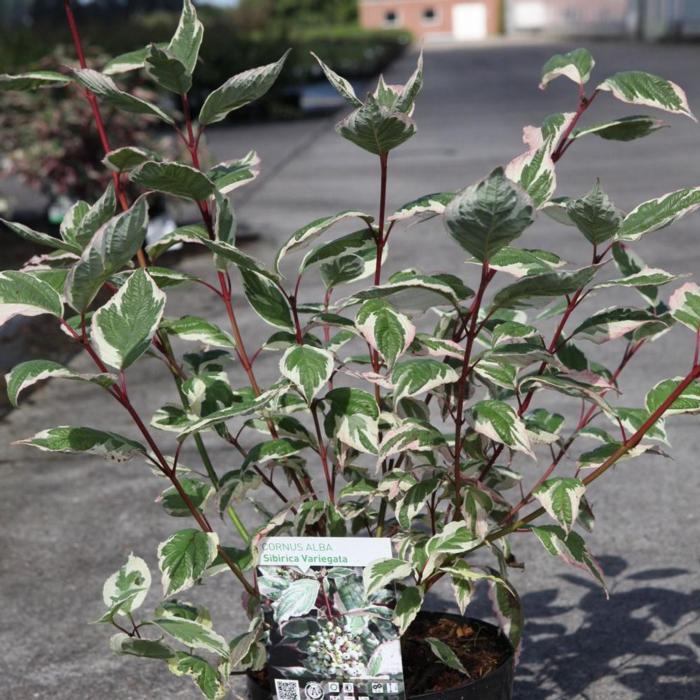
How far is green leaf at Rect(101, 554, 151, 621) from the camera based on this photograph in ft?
6.45

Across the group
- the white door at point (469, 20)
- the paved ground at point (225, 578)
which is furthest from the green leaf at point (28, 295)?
the white door at point (469, 20)

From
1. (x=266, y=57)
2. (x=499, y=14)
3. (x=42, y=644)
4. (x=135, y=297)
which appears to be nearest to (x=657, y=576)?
(x=42, y=644)

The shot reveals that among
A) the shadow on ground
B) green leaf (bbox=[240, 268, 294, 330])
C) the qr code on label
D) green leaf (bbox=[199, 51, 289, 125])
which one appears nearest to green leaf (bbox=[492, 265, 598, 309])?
green leaf (bbox=[240, 268, 294, 330])

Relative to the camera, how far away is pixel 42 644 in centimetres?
301

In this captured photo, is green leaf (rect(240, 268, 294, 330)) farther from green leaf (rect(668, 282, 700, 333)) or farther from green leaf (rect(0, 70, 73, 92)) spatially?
green leaf (rect(668, 282, 700, 333))

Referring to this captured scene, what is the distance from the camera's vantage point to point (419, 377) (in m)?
1.74

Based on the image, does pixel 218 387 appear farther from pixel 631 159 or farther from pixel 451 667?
pixel 631 159

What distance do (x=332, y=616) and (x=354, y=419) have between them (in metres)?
0.29

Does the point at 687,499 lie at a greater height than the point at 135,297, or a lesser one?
lesser

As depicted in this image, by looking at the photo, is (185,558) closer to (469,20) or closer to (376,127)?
(376,127)

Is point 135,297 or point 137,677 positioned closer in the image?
point 135,297

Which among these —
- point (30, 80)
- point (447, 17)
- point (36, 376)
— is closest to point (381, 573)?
point (36, 376)

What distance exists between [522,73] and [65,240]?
28.0 m

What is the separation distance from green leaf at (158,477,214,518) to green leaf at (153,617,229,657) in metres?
0.18
